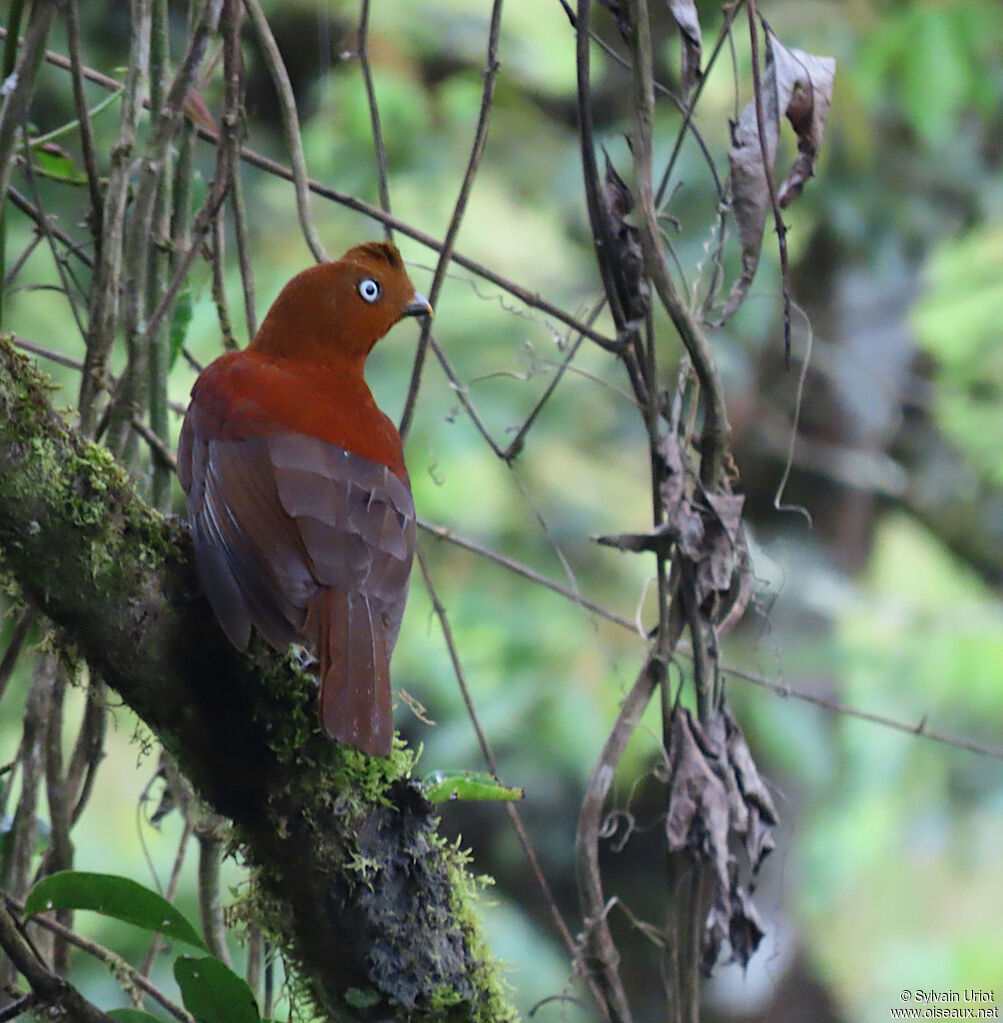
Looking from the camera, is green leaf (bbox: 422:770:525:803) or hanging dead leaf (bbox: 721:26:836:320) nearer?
green leaf (bbox: 422:770:525:803)

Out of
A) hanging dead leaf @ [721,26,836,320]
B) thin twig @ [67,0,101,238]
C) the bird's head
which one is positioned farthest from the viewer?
the bird's head

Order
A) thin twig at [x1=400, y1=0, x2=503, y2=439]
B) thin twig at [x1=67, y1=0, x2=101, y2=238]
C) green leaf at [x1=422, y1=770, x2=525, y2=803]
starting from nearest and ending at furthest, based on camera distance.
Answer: green leaf at [x1=422, y1=770, x2=525, y2=803], thin twig at [x1=400, y1=0, x2=503, y2=439], thin twig at [x1=67, y1=0, x2=101, y2=238]

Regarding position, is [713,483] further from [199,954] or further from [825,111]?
[199,954]

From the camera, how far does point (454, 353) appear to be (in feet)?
22.8

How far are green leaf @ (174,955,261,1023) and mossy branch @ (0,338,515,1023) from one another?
100 millimetres

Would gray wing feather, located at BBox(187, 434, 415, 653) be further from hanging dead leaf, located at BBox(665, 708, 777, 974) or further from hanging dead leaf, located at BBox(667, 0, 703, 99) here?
hanging dead leaf, located at BBox(667, 0, 703, 99)

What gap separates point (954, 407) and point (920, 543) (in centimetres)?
144

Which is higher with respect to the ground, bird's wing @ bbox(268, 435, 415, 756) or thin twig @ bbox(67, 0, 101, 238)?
thin twig @ bbox(67, 0, 101, 238)

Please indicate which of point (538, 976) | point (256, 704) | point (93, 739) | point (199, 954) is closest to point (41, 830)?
point (93, 739)

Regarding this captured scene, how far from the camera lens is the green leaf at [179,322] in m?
2.80

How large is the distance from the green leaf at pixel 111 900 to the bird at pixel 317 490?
402mm

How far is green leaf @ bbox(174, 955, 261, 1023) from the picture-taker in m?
1.77

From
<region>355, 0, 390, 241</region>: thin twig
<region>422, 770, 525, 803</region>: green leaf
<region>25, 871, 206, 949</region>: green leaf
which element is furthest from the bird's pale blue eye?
<region>25, 871, 206, 949</region>: green leaf

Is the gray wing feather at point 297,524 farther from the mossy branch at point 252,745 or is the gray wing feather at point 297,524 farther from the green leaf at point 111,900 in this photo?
the green leaf at point 111,900
